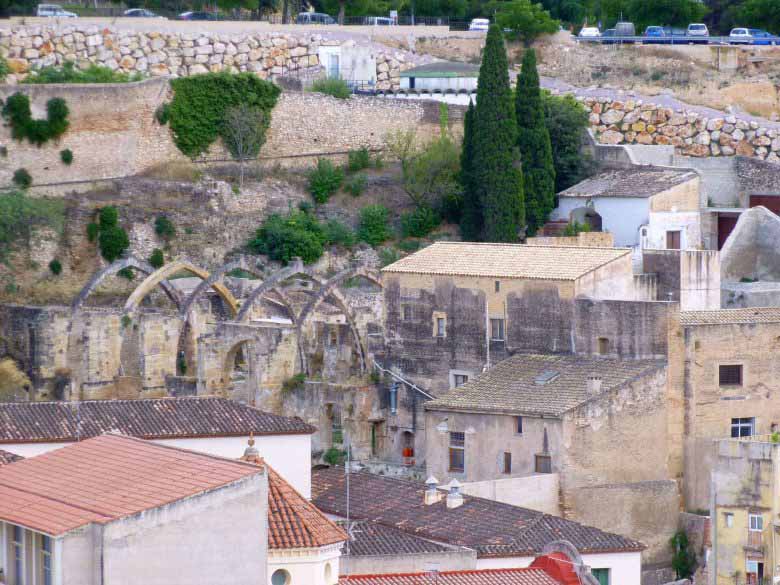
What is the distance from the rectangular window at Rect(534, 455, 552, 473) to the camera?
49.0m

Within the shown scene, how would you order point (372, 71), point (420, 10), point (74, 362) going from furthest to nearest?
1. point (420, 10)
2. point (372, 71)
3. point (74, 362)

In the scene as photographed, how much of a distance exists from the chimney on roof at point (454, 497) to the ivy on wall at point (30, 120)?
23927mm

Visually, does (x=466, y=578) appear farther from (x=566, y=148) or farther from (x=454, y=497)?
(x=566, y=148)

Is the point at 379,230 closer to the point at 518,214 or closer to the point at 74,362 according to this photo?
the point at 518,214

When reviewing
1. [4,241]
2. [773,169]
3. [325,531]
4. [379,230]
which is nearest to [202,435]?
[325,531]

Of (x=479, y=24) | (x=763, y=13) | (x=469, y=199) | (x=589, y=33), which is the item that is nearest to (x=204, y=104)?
(x=469, y=199)

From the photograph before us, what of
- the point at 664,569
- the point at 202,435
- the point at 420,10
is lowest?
the point at 664,569

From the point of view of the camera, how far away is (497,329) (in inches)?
2115

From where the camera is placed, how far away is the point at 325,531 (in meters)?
34.6

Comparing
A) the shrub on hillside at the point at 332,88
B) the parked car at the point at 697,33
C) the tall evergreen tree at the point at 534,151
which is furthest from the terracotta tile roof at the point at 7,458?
the parked car at the point at 697,33

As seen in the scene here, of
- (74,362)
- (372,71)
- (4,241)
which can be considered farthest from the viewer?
(372,71)

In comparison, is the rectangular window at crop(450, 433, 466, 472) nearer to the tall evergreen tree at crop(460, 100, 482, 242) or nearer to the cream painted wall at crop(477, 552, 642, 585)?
the cream painted wall at crop(477, 552, 642, 585)

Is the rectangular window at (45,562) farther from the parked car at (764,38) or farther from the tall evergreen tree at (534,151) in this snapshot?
the parked car at (764,38)

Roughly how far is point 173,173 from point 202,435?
78.8ft
